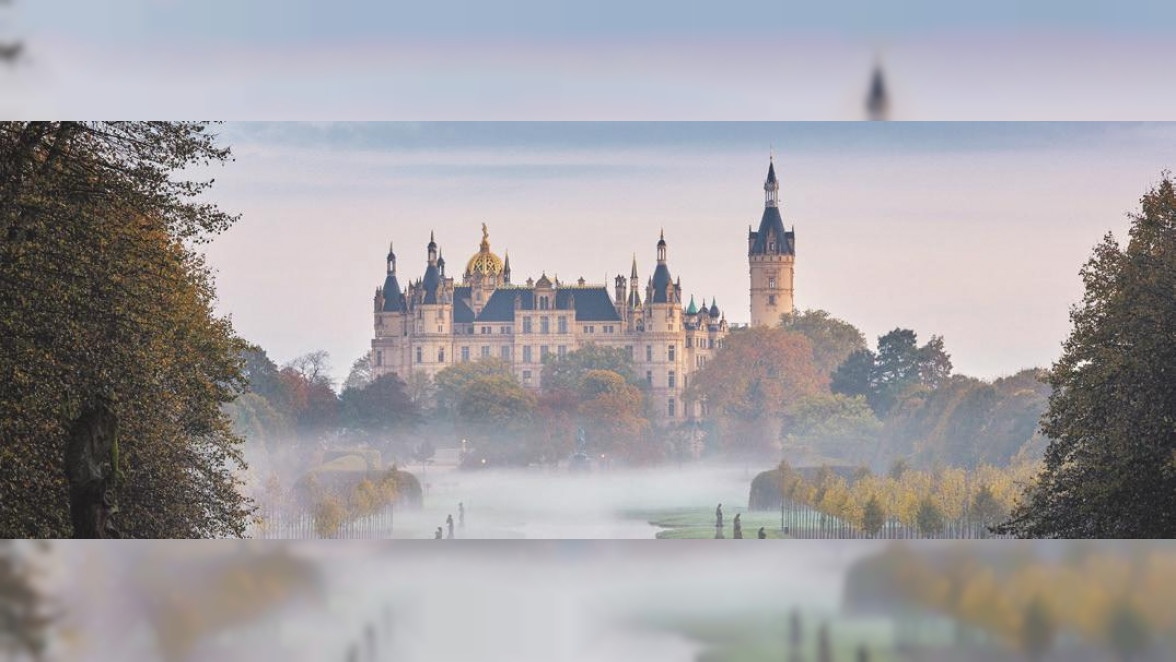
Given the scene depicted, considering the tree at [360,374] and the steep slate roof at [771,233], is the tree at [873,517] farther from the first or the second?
the tree at [360,374]

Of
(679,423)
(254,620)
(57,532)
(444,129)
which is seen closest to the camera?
(254,620)

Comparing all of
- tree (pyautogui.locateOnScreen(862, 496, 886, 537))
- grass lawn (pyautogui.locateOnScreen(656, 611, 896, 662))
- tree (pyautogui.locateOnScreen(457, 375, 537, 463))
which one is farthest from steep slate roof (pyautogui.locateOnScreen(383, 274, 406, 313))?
tree (pyautogui.locateOnScreen(862, 496, 886, 537))

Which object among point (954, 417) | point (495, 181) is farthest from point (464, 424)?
point (954, 417)

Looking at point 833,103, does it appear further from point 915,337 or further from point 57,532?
point 57,532

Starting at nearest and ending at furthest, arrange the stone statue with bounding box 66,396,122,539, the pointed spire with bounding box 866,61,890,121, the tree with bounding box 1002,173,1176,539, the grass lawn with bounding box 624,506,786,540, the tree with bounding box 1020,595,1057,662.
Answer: the tree with bounding box 1020,595,1057,662 < the pointed spire with bounding box 866,61,890,121 < the stone statue with bounding box 66,396,122,539 < the tree with bounding box 1002,173,1176,539 < the grass lawn with bounding box 624,506,786,540

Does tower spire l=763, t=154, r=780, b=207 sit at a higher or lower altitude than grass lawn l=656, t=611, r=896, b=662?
higher

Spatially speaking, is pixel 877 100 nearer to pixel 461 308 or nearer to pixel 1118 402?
pixel 1118 402

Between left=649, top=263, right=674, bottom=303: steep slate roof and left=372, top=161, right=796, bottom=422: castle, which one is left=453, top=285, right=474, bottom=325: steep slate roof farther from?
left=649, top=263, right=674, bottom=303: steep slate roof
